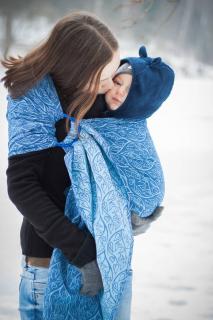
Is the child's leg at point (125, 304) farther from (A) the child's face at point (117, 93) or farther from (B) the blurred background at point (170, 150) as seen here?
(B) the blurred background at point (170, 150)

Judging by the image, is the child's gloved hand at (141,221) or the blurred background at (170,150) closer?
the child's gloved hand at (141,221)

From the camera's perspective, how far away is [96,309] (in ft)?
4.10

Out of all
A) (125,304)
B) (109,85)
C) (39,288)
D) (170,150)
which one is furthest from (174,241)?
(109,85)

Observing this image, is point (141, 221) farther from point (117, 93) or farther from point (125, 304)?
point (117, 93)

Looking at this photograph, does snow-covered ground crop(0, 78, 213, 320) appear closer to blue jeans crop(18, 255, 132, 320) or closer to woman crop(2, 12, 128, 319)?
blue jeans crop(18, 255, 132, 320)

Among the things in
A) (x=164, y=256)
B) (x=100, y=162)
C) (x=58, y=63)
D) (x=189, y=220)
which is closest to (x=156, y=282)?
(x=164, y=256)

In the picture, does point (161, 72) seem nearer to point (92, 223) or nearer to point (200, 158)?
point (92, 223)

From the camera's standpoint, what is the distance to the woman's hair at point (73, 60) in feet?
3.64

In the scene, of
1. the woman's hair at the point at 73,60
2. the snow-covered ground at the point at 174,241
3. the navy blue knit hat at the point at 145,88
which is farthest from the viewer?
the snow-covered ground at the point at 174,241

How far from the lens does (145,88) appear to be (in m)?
1.23

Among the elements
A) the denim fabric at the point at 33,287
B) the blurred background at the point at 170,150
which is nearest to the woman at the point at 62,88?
the denim fabric at the point at 33,287

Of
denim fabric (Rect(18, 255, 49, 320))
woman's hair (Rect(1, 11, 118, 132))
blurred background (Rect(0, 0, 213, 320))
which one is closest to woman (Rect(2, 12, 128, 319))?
woman's hair (Rect(1, 11, 118, 132))

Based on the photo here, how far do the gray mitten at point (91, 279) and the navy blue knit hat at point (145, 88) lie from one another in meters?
0.35

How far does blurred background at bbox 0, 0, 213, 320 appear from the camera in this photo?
2438 mm
